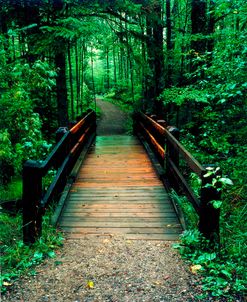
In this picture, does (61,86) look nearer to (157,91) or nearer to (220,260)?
(157,91)

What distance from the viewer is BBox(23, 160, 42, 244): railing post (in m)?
4.00

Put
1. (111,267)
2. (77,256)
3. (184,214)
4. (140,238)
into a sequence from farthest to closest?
(184,214) < (140,238) < (77,256) < (111,267)

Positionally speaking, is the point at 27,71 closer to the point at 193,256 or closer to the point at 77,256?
the point at 77,256

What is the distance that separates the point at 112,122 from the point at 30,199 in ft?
61.0

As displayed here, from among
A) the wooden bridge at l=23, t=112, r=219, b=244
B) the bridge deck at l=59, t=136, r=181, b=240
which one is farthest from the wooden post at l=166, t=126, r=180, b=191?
the bridge deck at l=59, t=136, r=181, b=240

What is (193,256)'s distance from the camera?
372 cm

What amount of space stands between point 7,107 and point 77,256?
3109mm

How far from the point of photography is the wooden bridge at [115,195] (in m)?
4.02

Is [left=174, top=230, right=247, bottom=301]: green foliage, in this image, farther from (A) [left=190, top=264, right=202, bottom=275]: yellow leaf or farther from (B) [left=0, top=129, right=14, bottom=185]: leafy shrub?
(B) [left=0, top=129, right=14, bottom=185]: leafy shrub

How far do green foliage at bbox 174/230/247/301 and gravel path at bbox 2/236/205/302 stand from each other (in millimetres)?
129

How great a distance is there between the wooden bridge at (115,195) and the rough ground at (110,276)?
419mm

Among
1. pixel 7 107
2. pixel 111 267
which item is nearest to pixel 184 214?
pixel 111 267

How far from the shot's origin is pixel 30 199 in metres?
4.03

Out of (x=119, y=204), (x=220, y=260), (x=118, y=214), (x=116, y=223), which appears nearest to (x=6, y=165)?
(x=119, y=204)
